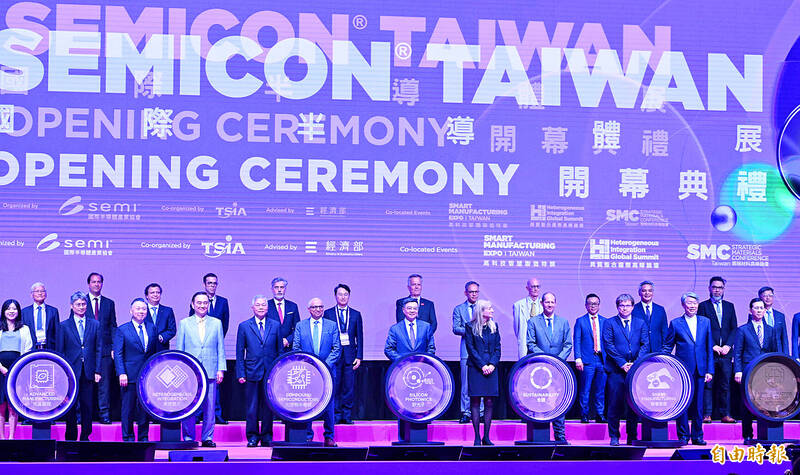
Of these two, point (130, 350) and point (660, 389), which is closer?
point (660, 389)

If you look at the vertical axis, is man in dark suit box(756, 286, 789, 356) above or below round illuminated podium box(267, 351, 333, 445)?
above

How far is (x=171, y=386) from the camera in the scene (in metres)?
6.51

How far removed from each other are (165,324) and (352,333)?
1.69 metres

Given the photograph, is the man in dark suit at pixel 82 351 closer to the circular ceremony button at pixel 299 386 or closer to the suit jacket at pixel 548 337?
the circular ceremony button at pixel 299 386

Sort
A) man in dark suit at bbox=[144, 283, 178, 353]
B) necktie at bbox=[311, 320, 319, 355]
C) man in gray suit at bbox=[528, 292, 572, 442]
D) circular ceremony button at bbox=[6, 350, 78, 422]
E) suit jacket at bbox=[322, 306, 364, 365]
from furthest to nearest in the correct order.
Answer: suit jacket at bbox=[322, 306, 364, 365] < man in dark suit at bbox=[144, 283, 178, 353] < man in gray suit at bbox=[528, 292, 572, 442] < necktie at bbox=[311, 320, 319, 355] < circular ceremony button at bbox=[6, 350, 78, 422]

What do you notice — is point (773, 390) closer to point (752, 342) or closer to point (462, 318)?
point (752, 342)

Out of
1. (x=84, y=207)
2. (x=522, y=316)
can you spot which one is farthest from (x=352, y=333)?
(x=84, y=207)

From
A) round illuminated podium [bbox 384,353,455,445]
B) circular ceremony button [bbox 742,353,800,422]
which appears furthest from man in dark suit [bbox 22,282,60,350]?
circular ceremony button [bbox 742,353,800,422]

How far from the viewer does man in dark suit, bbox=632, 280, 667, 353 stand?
8.45 meters

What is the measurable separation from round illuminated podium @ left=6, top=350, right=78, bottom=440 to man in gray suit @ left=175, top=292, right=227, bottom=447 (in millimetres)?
1436

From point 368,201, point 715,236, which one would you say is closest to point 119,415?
point 368,201

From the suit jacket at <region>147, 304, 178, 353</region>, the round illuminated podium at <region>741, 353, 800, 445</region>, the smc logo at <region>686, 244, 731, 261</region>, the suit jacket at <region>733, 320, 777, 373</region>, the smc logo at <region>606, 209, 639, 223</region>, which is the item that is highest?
the smc logo at <region>606, 209, 639, 223</region>

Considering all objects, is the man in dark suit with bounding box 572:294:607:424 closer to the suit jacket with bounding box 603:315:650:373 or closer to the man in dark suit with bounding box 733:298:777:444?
the suit jacket with bounding box 603:315:650:373

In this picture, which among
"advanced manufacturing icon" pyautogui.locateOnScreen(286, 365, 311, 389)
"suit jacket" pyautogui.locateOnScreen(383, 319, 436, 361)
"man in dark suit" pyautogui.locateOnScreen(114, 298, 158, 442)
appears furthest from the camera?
"suit jacket" pyautogui.locateOnScreen(383, 319, 436, 361)
